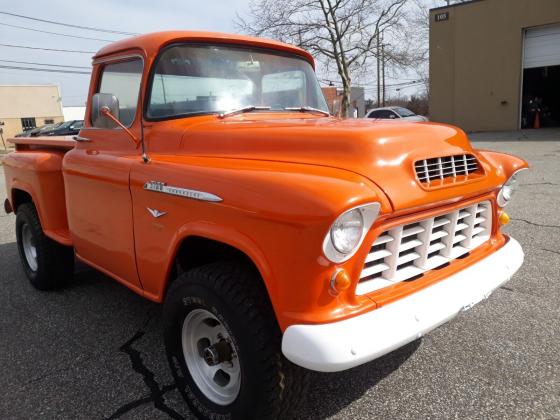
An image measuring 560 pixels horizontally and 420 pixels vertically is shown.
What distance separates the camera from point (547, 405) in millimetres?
2352

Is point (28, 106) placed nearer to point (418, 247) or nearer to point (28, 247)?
point (28, 247)

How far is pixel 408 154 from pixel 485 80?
21717 mm

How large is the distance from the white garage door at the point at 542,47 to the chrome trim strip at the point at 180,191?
21.8 meters

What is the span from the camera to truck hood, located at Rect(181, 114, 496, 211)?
2096 millimetres

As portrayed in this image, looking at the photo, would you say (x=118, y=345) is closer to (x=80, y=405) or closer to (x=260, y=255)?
(x=80, y=405)

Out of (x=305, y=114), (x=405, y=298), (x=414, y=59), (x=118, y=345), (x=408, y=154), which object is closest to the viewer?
(x=405, y=298)

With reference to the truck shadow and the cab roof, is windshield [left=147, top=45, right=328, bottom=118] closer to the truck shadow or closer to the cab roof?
the cab roof

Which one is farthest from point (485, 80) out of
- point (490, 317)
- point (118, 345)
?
point (118, 345)

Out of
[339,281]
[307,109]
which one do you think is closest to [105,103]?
[307,109]

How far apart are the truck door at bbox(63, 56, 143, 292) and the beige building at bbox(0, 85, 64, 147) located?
193 ft

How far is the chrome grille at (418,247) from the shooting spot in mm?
2041

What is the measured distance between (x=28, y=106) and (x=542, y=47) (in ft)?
185

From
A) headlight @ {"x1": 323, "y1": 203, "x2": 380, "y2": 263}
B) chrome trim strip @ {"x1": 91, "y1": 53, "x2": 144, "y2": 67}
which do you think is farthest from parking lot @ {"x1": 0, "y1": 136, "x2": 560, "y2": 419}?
chrome trim strip @ {"x1": 91, "y1": 53, "x2": 144, "y2": 67}

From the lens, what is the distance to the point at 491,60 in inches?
826
